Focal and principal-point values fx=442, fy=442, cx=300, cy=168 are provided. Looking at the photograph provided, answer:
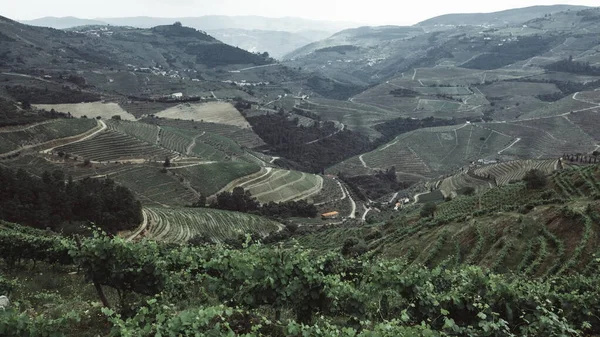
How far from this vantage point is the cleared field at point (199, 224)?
182ft

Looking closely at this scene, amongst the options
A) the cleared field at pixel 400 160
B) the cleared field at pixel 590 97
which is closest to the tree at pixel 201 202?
the cleared field at pixel 400 160

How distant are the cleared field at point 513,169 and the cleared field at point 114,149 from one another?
211 feet

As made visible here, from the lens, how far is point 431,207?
159 ft

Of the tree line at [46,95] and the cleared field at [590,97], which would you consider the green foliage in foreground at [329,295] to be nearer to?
the tree line at [46,95]

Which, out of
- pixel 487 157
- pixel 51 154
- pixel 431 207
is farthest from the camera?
pixel 487 157

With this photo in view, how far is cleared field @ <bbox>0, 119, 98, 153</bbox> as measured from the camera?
243 feet

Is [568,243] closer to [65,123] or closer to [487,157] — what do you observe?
[65,123]

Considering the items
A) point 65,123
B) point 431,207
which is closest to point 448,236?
point 431,207

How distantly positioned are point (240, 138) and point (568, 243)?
11981 cm

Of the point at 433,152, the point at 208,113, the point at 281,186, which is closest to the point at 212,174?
the point at 281,186

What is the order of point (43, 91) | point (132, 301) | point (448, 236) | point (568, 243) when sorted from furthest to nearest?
point (43, 91)
point (448, 236)
point (568, 243)
point (132, 301)

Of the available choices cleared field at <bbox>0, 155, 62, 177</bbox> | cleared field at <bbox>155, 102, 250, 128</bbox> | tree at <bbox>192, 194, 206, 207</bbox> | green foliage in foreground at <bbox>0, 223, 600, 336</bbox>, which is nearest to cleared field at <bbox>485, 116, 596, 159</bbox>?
cleared field at <bbox>155, 102, 250, 128</bbox>

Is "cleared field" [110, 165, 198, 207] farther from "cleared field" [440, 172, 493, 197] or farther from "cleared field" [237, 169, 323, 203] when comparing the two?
"cleared field" [440, 172, 493, 197]

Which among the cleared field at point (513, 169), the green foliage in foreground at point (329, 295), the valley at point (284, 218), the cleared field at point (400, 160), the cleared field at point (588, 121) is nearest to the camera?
the green foliage in foreground at point (329, 295)
